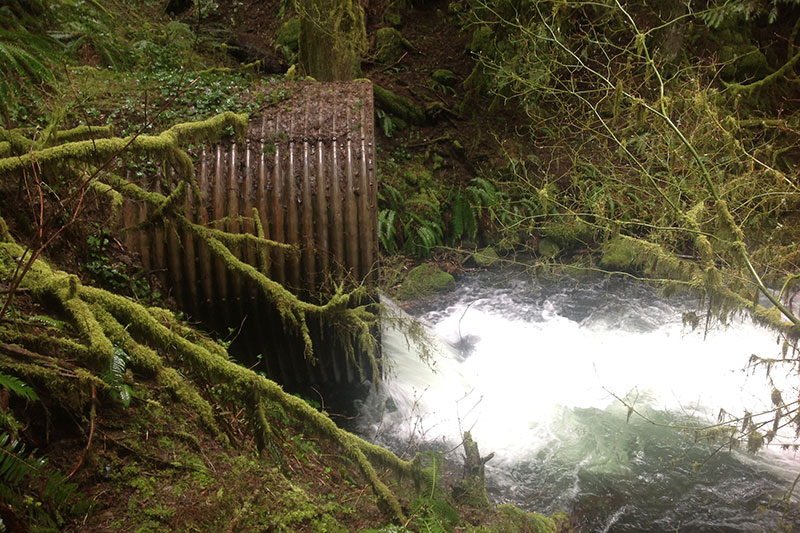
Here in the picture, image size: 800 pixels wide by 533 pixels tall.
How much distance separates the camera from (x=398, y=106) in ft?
33.9

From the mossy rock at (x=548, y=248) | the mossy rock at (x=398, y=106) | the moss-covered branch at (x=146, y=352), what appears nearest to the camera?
the moss-covered branch at (x=146, y=352)

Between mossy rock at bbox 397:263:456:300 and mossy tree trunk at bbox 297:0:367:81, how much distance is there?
138 inches

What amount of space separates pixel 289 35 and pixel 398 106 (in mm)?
3373

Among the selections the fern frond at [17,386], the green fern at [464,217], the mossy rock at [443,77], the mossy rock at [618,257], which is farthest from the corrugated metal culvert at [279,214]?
the mossy rock at [443,77]

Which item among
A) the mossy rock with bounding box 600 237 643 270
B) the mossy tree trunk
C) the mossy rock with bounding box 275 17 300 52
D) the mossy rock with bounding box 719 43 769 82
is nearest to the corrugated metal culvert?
the mossy tree trunk

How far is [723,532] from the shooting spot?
451cm

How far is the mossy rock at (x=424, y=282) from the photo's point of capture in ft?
27.3

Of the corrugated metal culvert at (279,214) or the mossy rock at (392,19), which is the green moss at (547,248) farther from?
the mossy rock at (392,19)

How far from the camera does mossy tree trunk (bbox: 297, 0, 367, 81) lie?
812 cm

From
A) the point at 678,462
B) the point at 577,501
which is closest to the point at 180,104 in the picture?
the point at 577,501

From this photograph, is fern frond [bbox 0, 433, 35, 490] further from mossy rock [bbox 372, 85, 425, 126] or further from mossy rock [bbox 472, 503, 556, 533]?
mossy rock [bbox 372, 85, 425, 126]

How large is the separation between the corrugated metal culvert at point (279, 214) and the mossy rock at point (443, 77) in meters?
7.09

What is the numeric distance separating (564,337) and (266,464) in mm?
5506

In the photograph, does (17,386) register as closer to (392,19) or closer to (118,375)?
(118,375)
